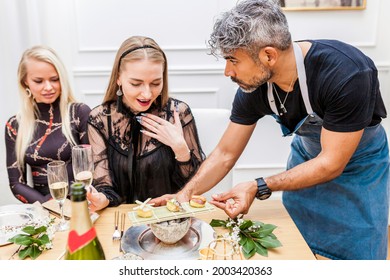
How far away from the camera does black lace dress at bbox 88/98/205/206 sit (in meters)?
1.52

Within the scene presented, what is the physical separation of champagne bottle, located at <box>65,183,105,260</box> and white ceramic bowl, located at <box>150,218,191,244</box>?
0.86ft

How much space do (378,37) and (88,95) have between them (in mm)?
1814

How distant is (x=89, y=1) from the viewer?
2.30 metres

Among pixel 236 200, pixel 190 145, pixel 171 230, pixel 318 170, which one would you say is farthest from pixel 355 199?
pixel 171 230

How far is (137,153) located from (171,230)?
64 centimetres

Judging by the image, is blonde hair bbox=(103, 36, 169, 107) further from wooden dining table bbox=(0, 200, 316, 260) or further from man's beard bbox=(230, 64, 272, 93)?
wooden dining table bbox=(0, 200, 316, 260)

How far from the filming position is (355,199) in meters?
1.39

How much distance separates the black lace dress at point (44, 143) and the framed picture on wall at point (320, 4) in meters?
1.33

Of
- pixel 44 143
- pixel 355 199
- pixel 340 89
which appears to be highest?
pixel 340 89

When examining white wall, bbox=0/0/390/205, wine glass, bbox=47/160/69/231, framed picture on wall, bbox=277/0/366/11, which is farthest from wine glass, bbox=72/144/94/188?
framed picture on wall, bbox=277/0/366/11

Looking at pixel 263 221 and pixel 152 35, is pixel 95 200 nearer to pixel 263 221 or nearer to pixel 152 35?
pixel 263 221

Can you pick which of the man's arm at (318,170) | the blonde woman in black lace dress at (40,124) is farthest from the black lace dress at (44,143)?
the man's arm at (318,170)

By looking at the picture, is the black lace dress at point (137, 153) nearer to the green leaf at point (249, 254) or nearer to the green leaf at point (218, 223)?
the green leaf at point (218, 223)
